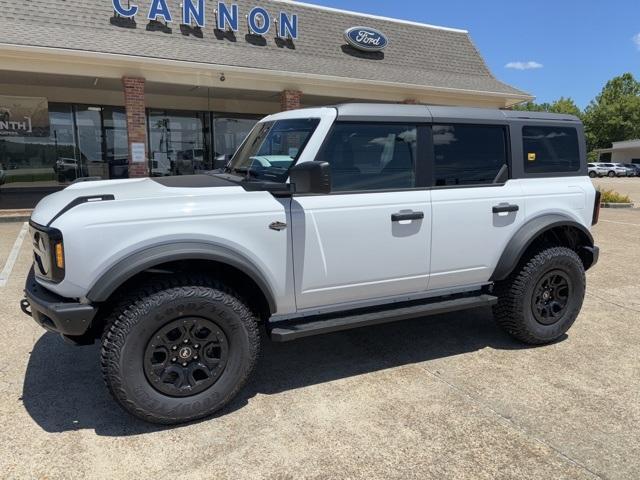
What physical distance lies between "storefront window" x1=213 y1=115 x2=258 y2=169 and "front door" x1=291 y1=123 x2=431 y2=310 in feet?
46.5

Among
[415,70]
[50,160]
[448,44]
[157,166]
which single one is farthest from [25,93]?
[448,44]

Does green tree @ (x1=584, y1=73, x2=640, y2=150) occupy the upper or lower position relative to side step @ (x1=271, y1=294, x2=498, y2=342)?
upper

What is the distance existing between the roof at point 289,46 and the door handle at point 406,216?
31.5 feet

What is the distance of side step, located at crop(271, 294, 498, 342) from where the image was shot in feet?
10.8

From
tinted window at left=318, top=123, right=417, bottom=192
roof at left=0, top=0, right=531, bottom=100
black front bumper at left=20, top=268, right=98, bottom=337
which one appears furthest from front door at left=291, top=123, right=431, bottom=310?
roof at left=0, top=0, right=531, bottom=100

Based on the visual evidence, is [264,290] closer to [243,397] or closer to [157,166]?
[243,397]

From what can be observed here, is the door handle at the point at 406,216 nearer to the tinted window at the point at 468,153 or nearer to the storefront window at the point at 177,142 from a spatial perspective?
the tinted window at the point at 468,153

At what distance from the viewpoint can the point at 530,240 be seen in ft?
13.1

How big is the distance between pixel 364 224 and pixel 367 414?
1252 mm

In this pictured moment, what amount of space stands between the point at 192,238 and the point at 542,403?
2509 millimetres

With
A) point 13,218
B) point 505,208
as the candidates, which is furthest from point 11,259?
point 505,208

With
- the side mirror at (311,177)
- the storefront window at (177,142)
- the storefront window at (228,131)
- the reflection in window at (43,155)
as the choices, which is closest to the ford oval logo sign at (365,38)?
the storefront window at (228,131)

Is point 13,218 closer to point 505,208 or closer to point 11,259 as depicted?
point 11,259

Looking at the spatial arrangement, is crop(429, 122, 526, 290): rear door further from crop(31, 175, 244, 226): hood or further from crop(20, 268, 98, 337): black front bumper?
crop(20, 268, 98, 337): black front bumper
